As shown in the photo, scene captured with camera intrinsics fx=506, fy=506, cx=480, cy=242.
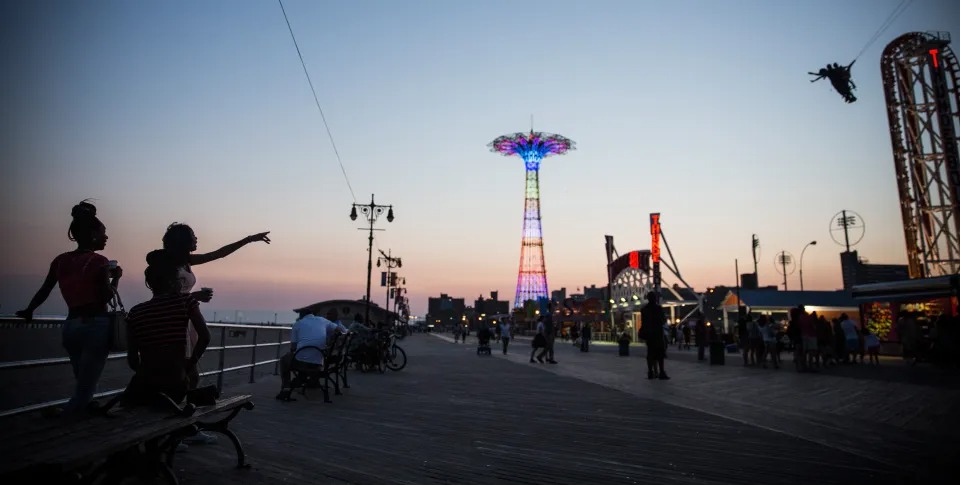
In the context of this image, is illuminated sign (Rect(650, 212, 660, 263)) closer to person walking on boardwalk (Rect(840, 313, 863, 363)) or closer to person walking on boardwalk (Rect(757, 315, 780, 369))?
person walking on boardwalk (Rect(840, 313, 863, 363))

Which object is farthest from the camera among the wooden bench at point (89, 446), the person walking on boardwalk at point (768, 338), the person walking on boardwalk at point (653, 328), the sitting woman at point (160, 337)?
the person walking on boardwalk at point (768, 338)

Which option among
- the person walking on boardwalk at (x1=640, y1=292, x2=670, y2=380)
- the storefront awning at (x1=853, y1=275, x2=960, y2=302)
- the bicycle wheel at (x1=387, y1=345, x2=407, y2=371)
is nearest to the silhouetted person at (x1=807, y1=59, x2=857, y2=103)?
the storefront awning at (x1=853, y1=275, x2=960, y2=302)

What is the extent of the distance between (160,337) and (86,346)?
3.34 ft

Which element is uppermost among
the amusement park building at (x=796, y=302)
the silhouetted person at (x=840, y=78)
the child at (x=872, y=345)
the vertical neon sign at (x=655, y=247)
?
the silhouetted person at (x=840, y=78)

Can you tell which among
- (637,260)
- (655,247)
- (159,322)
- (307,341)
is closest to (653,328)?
(307,341)

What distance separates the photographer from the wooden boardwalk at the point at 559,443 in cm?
411

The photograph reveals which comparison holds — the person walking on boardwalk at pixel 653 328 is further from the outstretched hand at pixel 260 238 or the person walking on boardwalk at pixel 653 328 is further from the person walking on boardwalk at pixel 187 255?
the person walking on boardwalk at pixel 187 255

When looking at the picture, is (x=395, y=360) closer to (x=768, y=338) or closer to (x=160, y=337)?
(x=768, y=338)

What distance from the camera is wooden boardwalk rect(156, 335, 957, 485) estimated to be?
4.11m

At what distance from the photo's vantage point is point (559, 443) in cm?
527

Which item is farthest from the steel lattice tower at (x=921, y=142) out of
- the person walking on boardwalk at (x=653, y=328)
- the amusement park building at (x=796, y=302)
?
the person walking on boardwalk at (x=653, y=328)

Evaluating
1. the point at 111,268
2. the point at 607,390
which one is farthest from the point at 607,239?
the point at 111,268

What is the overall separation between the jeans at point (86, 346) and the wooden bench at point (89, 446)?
3.21 ft

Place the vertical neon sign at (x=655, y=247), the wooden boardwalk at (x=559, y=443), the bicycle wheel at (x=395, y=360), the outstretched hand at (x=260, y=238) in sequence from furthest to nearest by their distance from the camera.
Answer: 1. the vertical neon sign at (x=655, y=247)
2. the bicycle wheel at (x=395, y=360)
3. the outstretched hand at (x=260, y=238)
4. the wooden boardwalk at (x=559, y=443)
